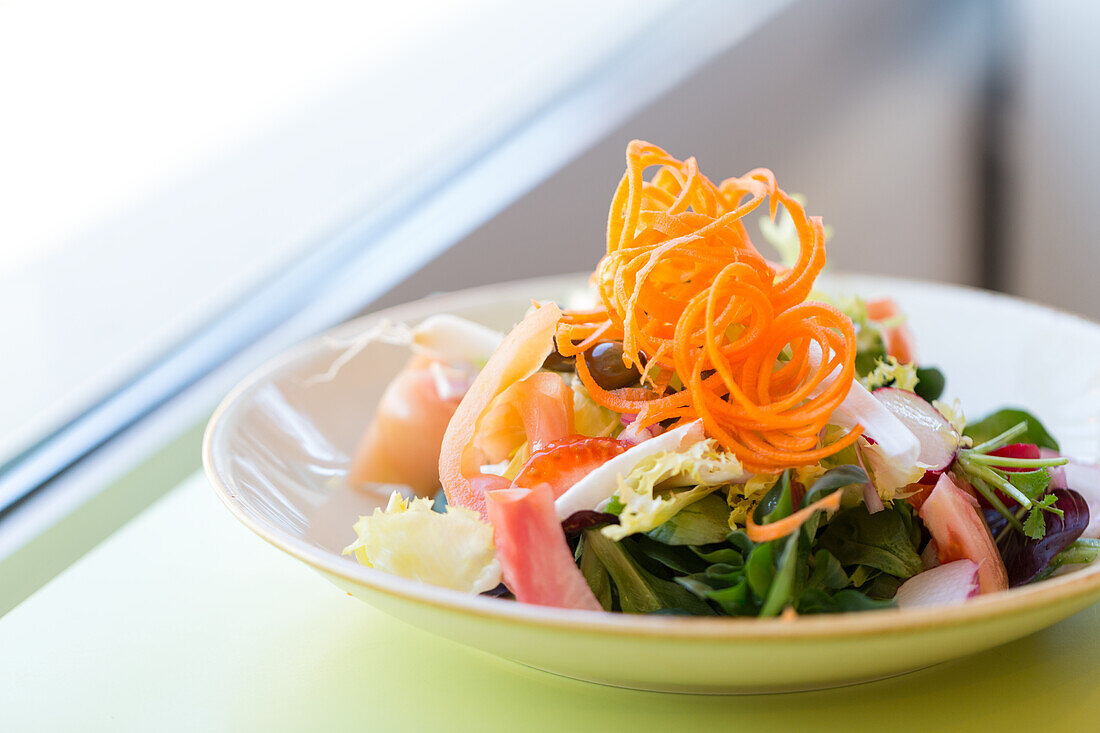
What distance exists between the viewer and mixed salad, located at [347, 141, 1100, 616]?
86 centimetres

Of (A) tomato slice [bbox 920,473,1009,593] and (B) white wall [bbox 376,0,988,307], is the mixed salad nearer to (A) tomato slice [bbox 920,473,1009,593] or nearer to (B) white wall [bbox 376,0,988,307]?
(A) tomato slice [bbox 920,473,1009,593]

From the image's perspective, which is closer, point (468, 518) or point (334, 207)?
point (468, 518)

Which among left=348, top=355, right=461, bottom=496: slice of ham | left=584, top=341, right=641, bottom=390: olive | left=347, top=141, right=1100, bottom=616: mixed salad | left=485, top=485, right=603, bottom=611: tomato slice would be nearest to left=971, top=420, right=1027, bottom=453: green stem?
left=347, top=141, right=1100, bottom=616: mixed salad

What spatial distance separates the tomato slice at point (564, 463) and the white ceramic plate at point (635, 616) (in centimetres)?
16

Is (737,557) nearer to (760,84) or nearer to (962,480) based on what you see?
(962,480)

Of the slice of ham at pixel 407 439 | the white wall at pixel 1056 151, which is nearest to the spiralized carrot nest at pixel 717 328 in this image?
the slice of ham at pixel 407 439

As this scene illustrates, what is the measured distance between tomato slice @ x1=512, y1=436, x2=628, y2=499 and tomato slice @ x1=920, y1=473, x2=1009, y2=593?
287 millimetres

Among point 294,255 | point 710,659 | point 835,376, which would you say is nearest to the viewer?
point 710,659

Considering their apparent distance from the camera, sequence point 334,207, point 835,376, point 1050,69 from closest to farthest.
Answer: point 835,376
point 334,207
point 1050,69

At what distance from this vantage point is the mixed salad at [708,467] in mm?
860

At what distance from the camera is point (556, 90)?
278 cm

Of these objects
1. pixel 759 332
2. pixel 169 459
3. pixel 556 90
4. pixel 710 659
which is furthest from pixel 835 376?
pixel 556 90

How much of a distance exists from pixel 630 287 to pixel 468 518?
0.86 ft

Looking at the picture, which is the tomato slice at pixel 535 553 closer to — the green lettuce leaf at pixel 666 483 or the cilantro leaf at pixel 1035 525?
the green lettuce leaf at pixel 666 483
